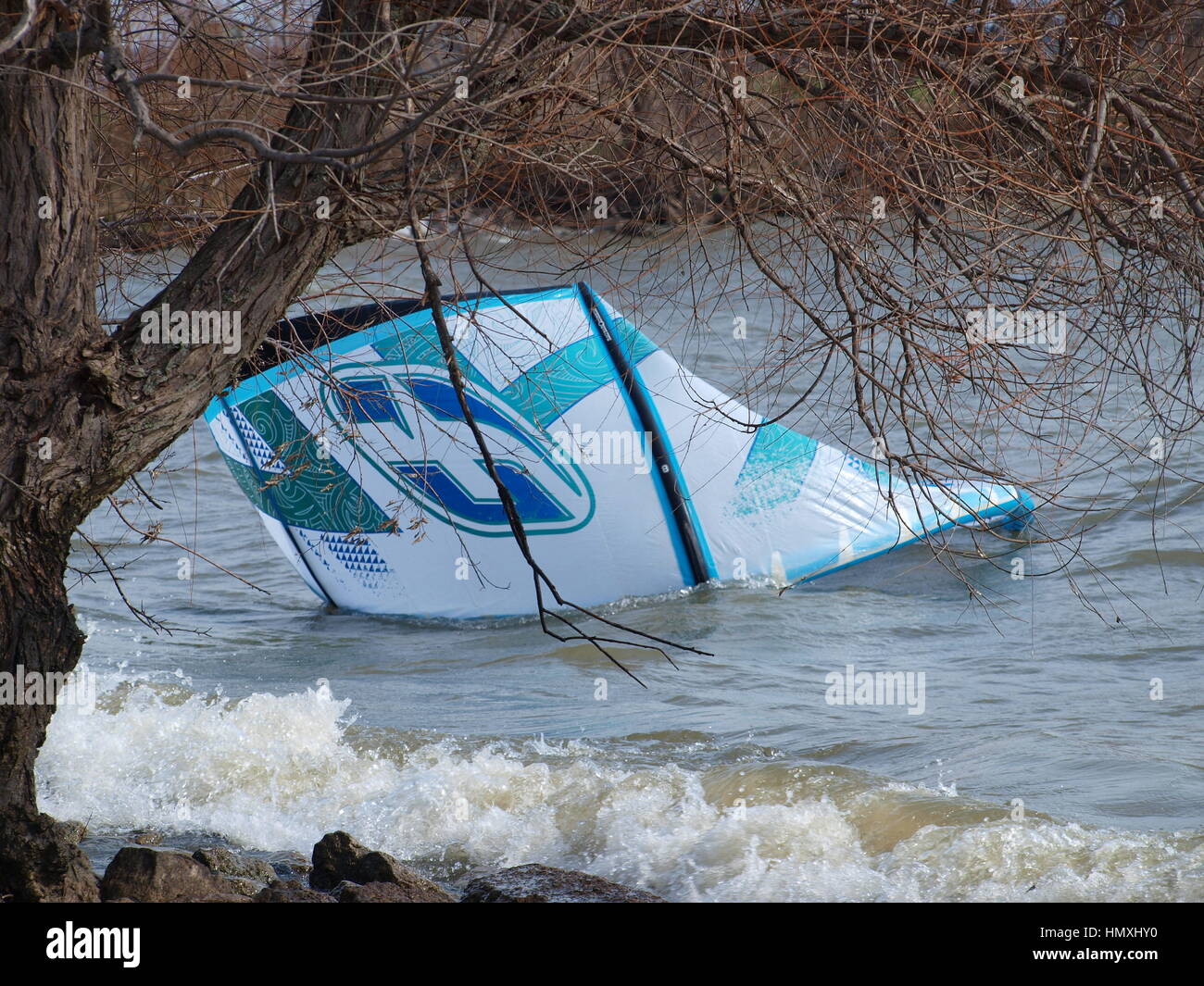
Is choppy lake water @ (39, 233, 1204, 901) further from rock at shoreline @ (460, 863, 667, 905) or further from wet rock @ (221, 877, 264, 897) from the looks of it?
wet rock @ (221, 877, 264, 897)

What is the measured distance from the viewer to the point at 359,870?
141 inches

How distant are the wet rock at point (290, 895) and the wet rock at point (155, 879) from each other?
0.11 meters

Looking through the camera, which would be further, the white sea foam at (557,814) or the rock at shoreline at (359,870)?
the white sea foam at (557,814)

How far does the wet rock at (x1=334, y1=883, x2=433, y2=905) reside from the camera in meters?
3.19

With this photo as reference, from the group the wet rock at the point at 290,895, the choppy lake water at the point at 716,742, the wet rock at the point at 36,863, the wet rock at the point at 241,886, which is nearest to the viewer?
the wet rock at the point at 36,863

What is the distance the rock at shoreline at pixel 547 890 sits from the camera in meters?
3.44

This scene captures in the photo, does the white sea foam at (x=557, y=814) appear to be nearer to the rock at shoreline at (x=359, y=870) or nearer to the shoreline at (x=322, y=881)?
the shoreline at (x=322, y=881)

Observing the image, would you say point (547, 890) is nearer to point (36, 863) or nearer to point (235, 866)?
point (235, 866)

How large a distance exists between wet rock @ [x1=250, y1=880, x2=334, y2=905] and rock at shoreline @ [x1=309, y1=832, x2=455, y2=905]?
0.43ft

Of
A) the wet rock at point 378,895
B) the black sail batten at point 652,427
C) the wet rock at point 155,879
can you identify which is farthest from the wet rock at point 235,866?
the black sail batten at point 652,427

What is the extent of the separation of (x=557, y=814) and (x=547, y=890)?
3.20ft

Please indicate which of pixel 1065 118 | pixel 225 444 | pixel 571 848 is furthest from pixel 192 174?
pixel 225 444

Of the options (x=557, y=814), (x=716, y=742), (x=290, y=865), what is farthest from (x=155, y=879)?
(x=716, y=742)
